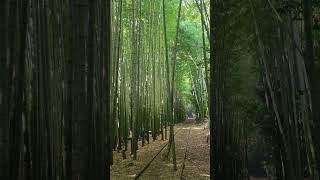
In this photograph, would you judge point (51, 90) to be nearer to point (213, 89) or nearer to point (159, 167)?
point (213, 89)

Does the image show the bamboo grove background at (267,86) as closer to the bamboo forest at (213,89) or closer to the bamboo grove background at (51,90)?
the bamboo forest at (213,89)

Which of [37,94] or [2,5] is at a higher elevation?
[2,5]

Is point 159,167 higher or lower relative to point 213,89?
lower

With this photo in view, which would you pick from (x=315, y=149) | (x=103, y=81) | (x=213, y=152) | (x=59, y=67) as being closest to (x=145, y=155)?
(x=213, y=152)

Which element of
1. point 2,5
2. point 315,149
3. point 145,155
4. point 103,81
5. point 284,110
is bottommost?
point 145,155

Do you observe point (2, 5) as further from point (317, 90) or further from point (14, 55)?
point (317, 90)

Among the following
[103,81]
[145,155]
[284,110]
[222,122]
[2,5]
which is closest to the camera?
[2,5]

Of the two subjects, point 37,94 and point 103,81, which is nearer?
point 37,94

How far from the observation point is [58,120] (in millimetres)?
2654

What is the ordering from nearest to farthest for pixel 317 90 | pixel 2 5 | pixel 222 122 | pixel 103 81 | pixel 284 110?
pixel 317 90, pixel 2 5, pixel 284 110, pixel 103 81, pixel 222 122

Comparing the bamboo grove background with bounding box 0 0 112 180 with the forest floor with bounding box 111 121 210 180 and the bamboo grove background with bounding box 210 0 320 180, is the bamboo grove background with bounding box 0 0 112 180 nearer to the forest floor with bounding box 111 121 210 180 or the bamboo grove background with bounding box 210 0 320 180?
the bamboo grove background with bounding box 210 0 320 180

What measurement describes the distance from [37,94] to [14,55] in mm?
238

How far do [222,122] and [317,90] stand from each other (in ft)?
8.23

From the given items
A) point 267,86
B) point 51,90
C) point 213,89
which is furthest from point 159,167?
point 51,90
